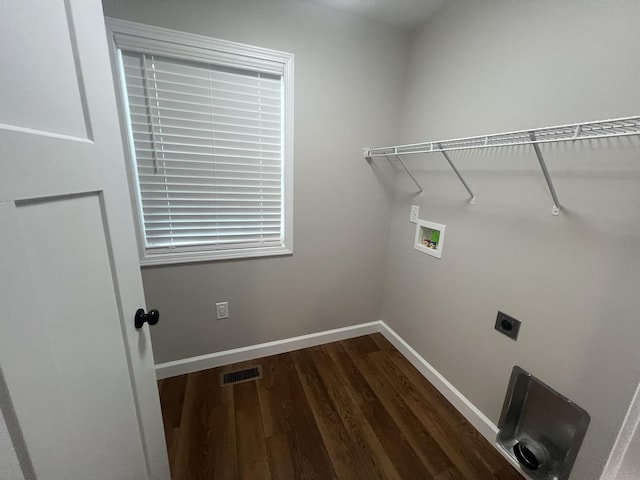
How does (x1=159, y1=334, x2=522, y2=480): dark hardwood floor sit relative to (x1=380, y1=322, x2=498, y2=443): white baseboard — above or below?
below

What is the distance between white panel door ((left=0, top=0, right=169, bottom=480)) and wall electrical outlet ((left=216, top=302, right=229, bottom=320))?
0.91m

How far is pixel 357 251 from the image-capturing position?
6.69 ft

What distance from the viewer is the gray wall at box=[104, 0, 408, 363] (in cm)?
147

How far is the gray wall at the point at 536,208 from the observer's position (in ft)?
2.90

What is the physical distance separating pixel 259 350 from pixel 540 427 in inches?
67.4

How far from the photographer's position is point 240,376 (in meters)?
1.76

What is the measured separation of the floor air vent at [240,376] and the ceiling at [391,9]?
8.09 feet

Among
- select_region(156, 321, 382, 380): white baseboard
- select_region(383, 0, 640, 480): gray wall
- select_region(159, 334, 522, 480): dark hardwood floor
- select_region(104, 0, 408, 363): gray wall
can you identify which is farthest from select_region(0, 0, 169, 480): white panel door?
select_region(383, 0, 640, 480): gray wall

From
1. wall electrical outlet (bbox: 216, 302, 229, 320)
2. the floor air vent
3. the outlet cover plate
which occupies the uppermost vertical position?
the outlet cover plate

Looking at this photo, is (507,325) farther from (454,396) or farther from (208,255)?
(208,255)

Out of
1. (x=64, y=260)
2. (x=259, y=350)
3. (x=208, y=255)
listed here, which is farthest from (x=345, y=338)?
(x=64, y=260)

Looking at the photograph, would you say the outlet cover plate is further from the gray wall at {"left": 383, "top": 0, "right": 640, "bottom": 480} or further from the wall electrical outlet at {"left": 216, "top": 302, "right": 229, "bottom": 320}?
the wall electrical outlet at {"left": 216, "top": 302, "right": 229, "bottom": 320}

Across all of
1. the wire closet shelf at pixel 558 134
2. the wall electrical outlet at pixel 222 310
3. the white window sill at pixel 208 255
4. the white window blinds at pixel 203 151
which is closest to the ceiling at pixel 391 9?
the white window blinds at pixel 203 151

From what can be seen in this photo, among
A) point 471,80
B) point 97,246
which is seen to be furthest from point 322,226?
point 97,246
